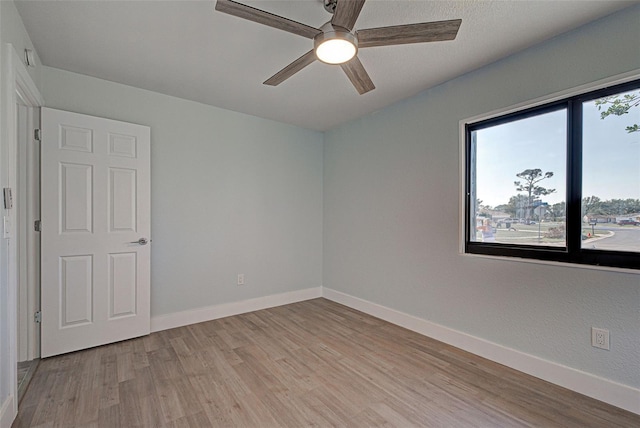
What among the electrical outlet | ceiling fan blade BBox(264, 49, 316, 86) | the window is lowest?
the electrical outlet

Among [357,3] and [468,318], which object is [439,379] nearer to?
[468,318]

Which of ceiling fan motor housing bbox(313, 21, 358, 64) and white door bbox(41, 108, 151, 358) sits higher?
ceiling fan motor housing bbox(313, 21, 358, 64)

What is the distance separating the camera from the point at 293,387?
213 cm

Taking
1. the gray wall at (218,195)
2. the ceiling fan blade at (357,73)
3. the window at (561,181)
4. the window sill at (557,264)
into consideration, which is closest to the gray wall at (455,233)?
the window sill at (557,264)

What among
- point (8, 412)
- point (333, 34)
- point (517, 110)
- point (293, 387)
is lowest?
point (293, 387)

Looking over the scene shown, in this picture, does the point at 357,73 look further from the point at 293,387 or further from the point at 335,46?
the point at 293,387

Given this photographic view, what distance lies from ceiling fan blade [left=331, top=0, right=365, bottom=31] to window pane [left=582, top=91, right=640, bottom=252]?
1796 millimetres

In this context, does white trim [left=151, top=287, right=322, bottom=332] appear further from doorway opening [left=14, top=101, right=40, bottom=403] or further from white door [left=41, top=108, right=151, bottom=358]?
doorway opening [left=14, top=101, right=40, bottom=403]

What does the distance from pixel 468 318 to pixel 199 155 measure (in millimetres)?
3240

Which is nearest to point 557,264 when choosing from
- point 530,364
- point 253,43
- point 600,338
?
point 600,338

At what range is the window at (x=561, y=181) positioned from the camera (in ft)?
6.28

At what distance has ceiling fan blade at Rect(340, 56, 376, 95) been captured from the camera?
73.2 inches

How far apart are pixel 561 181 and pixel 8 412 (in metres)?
3.84

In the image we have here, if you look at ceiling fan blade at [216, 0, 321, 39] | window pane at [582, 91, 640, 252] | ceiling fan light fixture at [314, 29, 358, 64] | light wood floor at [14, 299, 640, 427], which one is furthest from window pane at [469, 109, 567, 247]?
ceiling fan blade at [216, 0, 321, 39]
